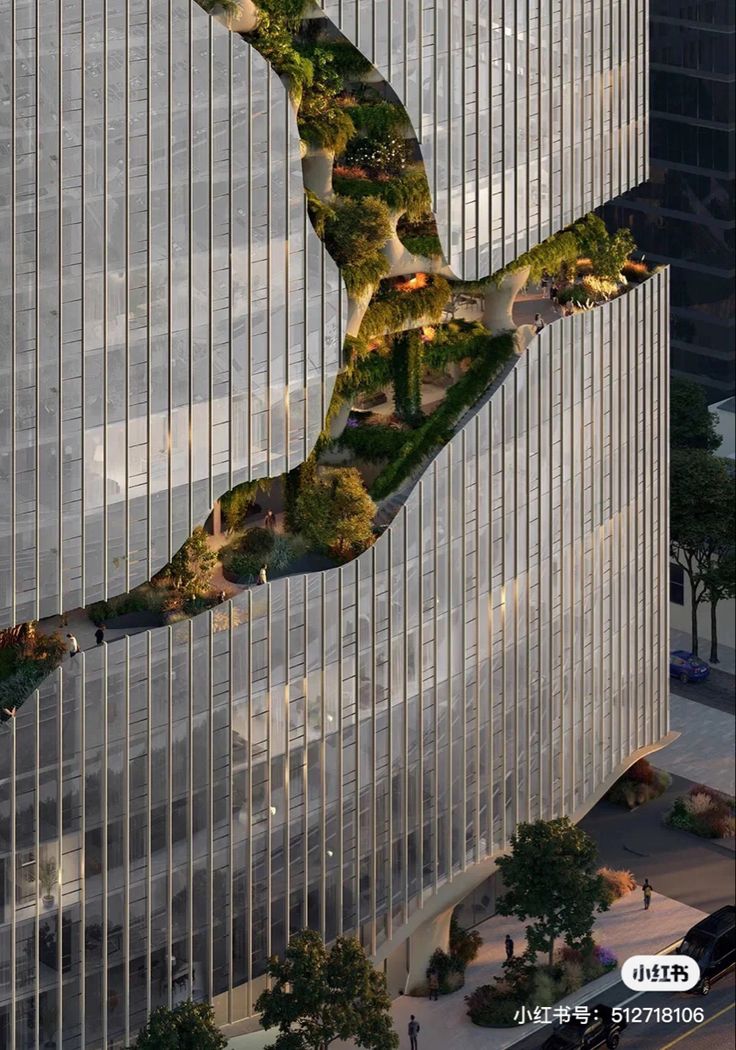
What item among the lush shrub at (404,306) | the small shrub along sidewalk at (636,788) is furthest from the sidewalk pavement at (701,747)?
the lush shrub at (404,306)

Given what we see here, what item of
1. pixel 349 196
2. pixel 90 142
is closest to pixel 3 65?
pixel 90 142

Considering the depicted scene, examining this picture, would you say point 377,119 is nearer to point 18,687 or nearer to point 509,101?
point 509,101

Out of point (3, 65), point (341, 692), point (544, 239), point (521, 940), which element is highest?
point (3, 65)

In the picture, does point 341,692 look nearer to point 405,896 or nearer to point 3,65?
point 405,896

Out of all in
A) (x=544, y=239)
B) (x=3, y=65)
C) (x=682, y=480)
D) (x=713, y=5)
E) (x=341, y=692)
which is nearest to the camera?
(x=3, y=65)

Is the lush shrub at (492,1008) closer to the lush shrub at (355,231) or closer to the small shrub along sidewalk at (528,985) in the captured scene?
the small shrub along sidewalk at (528,985)

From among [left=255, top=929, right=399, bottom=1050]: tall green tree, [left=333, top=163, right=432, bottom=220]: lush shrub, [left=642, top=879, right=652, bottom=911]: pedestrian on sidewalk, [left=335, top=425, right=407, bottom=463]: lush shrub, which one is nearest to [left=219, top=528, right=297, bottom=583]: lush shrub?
[left=335, top=425, right=407, bottom=463]: lush shrub
